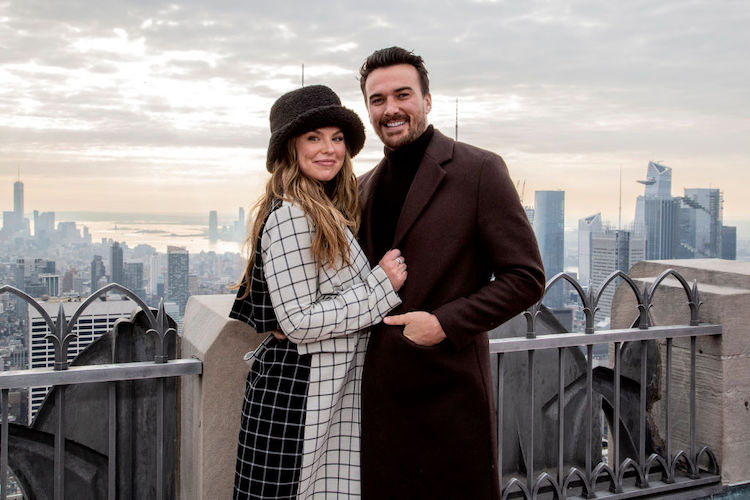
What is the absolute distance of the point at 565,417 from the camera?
3.85m

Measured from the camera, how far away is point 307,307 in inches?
88.0

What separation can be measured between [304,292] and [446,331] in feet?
1.71

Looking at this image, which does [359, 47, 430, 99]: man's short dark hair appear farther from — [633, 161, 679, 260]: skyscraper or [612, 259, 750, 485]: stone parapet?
[633, 161, 679, 260]: skyscraper

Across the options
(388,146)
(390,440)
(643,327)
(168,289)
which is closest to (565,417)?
(643,327)

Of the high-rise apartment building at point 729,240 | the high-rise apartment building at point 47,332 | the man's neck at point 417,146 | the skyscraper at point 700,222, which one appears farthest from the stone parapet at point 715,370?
the high-rise apartment building at point 729,240

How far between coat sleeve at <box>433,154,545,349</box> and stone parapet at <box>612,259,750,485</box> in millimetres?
1942

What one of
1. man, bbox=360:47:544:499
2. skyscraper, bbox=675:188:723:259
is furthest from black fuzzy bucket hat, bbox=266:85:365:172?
skyscraper, bbox=675:188:723:259

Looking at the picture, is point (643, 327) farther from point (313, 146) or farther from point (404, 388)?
point (313, 146)

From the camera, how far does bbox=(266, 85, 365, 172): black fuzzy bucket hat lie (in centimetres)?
236

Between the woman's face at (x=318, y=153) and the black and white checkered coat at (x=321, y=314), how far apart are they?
189 mm

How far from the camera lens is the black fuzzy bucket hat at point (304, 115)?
2.36 metres

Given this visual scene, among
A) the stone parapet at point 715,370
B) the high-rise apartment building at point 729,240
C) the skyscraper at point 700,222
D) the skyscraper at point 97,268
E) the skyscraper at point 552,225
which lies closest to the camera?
the stone parapet at point 715,370

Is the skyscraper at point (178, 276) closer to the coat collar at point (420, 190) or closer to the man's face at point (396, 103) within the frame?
the coat collar at point (420, 190)

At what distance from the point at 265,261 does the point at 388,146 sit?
2.36ft
